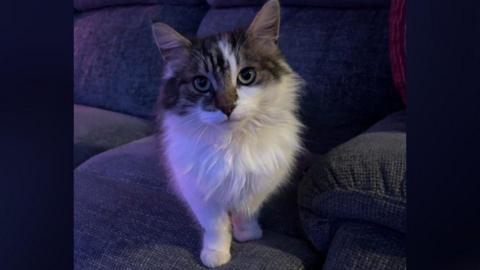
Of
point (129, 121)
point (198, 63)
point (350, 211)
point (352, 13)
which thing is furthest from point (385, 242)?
point (129, 121)

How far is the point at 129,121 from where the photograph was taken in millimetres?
1566

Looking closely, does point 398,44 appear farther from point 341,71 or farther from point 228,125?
point 228,125

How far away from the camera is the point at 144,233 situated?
85 centimetres

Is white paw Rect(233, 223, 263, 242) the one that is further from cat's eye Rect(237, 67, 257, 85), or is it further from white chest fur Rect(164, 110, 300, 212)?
cat's eye Rect(237, 67, 257, 85)

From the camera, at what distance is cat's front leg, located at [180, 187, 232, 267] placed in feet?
2.61

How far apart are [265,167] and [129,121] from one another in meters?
0.85

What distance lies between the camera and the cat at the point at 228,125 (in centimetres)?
78

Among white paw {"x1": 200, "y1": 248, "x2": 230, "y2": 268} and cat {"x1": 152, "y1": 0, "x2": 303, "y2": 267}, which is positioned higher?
cat {"x1": 152, "y1": 0, "x2": 303, "y2": 267}

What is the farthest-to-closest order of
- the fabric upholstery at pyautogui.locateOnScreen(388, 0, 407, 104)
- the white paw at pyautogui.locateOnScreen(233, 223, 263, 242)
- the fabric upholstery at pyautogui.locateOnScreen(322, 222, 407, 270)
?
the fabric upholstery at pyautogui.locateOnScreen(388, 0, 407, 104)
the white paw at pyautogui.locateOnScreen(233, 223, 263, 242)
the fabric upholstery at pyautogui.locateOnScreen(322, 222, 407, 270)

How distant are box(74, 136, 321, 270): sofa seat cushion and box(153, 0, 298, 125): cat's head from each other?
20 centimetres

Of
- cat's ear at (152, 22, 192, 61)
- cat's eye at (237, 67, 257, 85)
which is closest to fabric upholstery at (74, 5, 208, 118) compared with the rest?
cat's ear at (152, 22, 192, 61)

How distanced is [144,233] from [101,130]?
0.68 meters

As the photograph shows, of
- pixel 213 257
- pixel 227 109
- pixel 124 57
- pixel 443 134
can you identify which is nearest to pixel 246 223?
pixel 213 257
